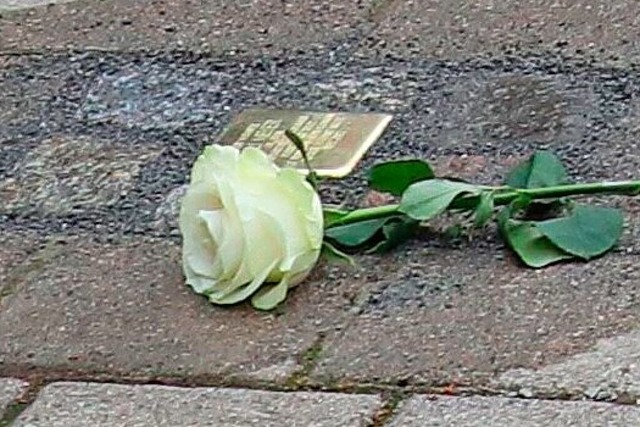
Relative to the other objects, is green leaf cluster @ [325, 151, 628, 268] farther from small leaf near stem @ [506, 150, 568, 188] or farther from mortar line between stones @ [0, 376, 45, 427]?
mortar line between stones @ [0, 376, 45, 427]

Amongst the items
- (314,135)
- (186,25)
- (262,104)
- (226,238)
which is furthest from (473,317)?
(186,25)

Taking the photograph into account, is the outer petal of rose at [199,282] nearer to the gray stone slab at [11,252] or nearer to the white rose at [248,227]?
the white rose at [248,227]

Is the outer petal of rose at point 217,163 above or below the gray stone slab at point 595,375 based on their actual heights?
above

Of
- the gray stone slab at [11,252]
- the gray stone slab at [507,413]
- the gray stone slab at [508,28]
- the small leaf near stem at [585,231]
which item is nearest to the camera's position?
the gray stone slab at [507,413]

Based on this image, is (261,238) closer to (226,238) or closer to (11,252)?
(226,238)

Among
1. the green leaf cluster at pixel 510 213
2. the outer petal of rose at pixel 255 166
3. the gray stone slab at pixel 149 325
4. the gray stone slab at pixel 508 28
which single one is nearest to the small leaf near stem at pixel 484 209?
the green leaf cluster at pixel 510 213

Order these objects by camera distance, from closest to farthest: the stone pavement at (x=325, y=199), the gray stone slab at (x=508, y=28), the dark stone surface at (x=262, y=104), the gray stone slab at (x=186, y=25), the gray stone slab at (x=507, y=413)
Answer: the gray stone slab at (x=507, y=413), the stone pavement at (x=325, y=199), the dark stone surface at (x=262, y=104), the gray stone slab at (x=508, y=28), the gray stone slab at (x=186, y=25)

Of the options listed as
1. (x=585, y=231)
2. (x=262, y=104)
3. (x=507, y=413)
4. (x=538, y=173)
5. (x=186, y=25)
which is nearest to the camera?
(x=507, y=413)
